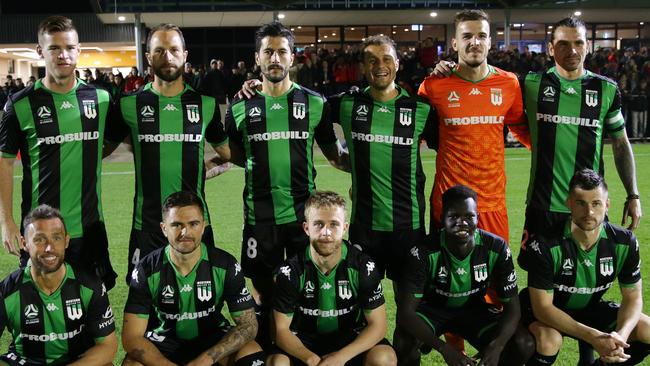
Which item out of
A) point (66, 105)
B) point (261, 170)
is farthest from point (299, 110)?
point (66, 105)

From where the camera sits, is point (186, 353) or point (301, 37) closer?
point (186, 353)

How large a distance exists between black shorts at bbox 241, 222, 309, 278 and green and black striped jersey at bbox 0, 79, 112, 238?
833 mm

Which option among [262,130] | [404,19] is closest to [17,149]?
[262,130]

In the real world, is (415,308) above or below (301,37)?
below

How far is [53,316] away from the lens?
10.4 ft

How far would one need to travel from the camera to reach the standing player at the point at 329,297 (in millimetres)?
3299

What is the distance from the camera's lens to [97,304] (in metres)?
3.23

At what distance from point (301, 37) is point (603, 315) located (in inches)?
896

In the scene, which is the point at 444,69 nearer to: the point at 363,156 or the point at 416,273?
the point at 363,156

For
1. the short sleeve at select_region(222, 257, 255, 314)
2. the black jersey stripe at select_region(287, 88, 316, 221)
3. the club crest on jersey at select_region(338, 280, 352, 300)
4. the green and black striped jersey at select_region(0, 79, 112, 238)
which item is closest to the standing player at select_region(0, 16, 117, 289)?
the green and black striped jersey at select_region(0, 79, 112, 238)

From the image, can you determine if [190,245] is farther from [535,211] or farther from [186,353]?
[535,211]

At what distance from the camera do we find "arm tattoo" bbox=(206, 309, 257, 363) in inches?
126

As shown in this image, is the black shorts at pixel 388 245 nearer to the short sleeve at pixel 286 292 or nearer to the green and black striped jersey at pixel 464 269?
the green and black striped jersey at pixel 464 269

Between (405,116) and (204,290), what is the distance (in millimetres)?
1362
